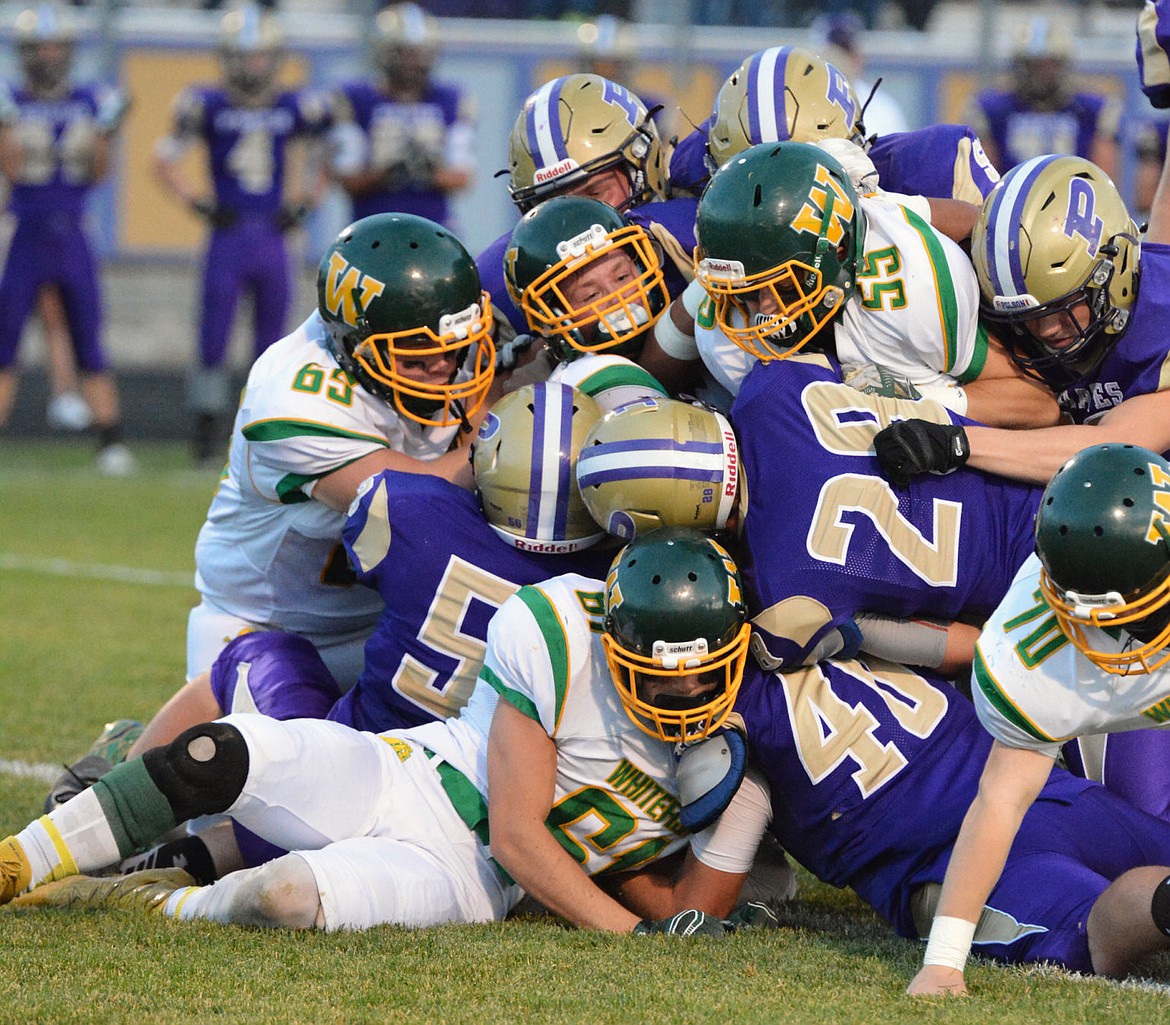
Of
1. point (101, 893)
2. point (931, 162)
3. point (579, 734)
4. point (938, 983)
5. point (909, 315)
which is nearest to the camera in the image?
point (938, 983)

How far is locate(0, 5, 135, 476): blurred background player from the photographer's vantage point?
36.6ft

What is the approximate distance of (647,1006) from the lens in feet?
9.64

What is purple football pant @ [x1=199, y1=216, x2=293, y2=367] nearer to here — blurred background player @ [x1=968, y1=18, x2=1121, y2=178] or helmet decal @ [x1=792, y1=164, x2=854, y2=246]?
blurred background player @ [x1=968, y1=18, x2=1121, y2=178]

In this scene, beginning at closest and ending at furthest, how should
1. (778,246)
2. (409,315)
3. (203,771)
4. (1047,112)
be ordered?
(203,771) → (778,246) → (409,315) → (1047,112)

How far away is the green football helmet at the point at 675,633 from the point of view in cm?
331

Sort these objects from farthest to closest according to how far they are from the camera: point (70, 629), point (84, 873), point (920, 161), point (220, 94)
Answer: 1. point (220, 94)
2. point (70, 629)
3. point (920, 161)
4. point (84, 873)

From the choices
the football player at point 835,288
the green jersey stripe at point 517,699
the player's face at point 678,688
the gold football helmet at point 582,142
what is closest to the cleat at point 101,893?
the green jersey stripe at point 517,699

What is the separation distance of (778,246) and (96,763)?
2.04 metres

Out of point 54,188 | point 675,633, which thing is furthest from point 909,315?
point 54,188

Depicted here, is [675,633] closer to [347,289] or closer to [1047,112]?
[347,289]

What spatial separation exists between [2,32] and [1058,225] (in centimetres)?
1075

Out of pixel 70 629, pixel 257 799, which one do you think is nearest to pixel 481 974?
pixel 257 799

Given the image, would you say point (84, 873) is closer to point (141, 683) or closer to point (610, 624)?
point (610, 624)

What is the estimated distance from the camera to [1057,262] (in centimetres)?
383
